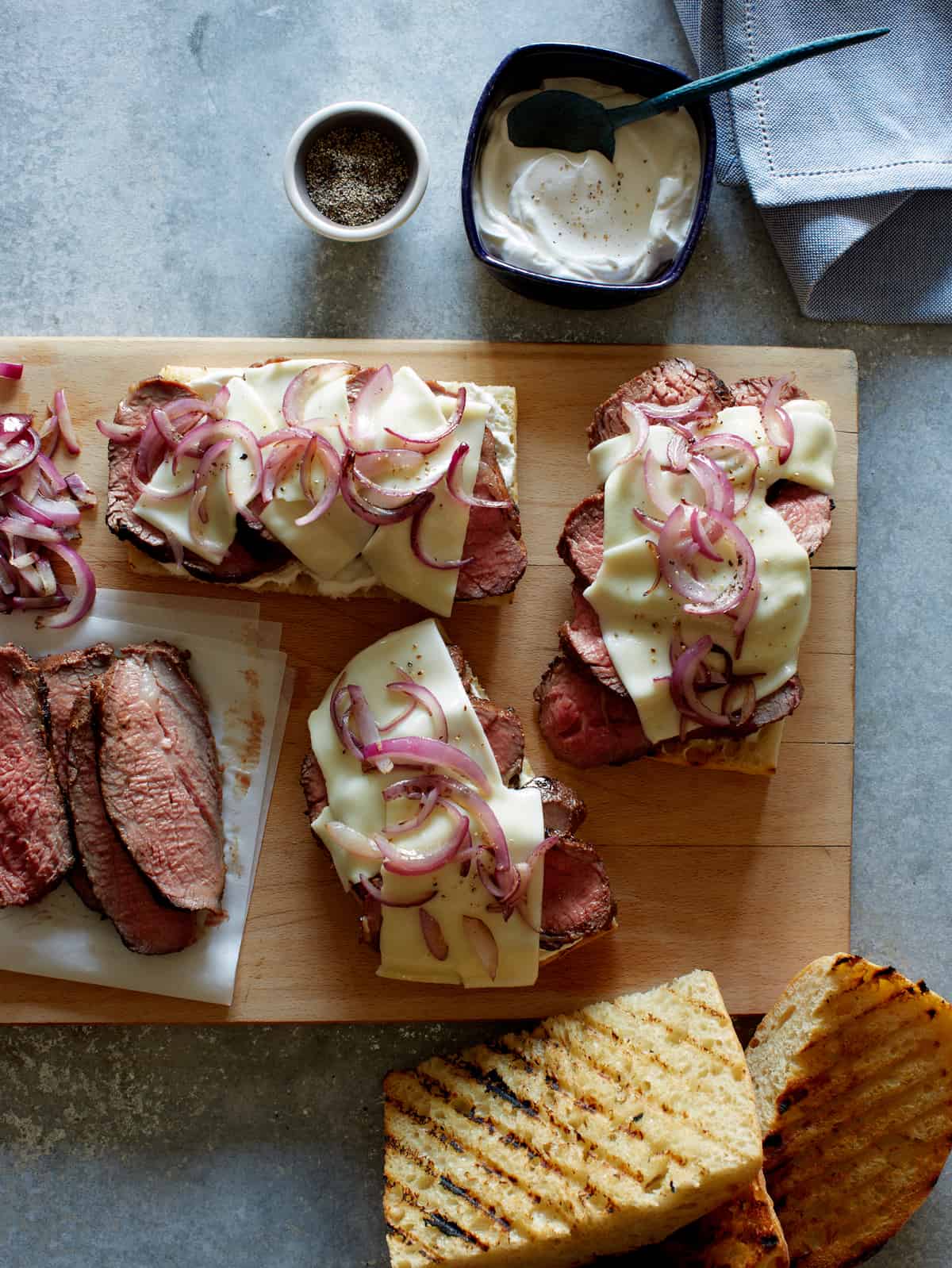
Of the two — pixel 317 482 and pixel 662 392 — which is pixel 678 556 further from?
pixel 317 482

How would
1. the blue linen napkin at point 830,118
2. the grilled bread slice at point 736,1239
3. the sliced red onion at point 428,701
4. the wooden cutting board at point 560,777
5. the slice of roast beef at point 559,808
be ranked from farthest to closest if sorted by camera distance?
the blue linen napkin at point 830,118 < the wooden cutting board at point 560,777 < the slice of roast beef at point 559,808 < the sliced red onion at point 428,701 < the grilled bread slice at point 736,1239

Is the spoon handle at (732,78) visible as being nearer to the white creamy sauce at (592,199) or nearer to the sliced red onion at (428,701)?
the white creamy sauce at (592,199)

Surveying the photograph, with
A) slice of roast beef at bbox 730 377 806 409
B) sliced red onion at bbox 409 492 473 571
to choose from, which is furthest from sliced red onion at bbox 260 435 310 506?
slice of roast beef at bbox 730 377 806 409

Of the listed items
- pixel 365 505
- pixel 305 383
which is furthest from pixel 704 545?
pixel 305 383


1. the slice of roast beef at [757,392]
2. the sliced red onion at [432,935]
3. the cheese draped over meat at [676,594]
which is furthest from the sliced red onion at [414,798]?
the slice of roast beef at [757,392]

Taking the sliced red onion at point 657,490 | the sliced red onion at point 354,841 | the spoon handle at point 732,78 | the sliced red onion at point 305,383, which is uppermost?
the spoon handle at point 732,78
